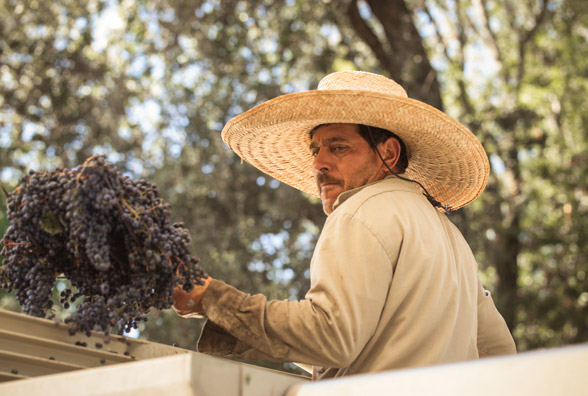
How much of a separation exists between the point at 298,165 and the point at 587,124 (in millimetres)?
10745

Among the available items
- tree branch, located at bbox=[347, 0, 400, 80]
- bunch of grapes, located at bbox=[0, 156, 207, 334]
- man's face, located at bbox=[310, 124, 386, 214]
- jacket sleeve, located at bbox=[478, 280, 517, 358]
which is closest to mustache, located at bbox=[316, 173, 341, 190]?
man's face, located at bbox=[310, 124, 386, 214]

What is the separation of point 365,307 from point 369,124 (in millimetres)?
847

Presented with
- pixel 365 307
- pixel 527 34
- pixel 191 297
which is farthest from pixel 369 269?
pixel 527 34

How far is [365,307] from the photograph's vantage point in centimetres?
210

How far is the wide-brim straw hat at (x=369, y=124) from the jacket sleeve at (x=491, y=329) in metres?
0.42

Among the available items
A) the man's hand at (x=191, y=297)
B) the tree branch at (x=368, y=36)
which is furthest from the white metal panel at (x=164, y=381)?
the tree branch at (x=368, y=36)

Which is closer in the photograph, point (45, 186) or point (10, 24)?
point (45, 186)

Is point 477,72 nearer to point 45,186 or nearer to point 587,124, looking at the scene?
point 587,124

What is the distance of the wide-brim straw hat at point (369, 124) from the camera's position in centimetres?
265

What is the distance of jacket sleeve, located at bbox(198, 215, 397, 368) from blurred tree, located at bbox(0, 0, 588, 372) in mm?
5916

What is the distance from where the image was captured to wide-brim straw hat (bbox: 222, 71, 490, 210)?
2654 millimetres

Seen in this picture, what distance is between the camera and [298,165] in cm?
344

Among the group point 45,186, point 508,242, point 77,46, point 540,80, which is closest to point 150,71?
point 77,46

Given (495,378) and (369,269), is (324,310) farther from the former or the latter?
(495,378)
